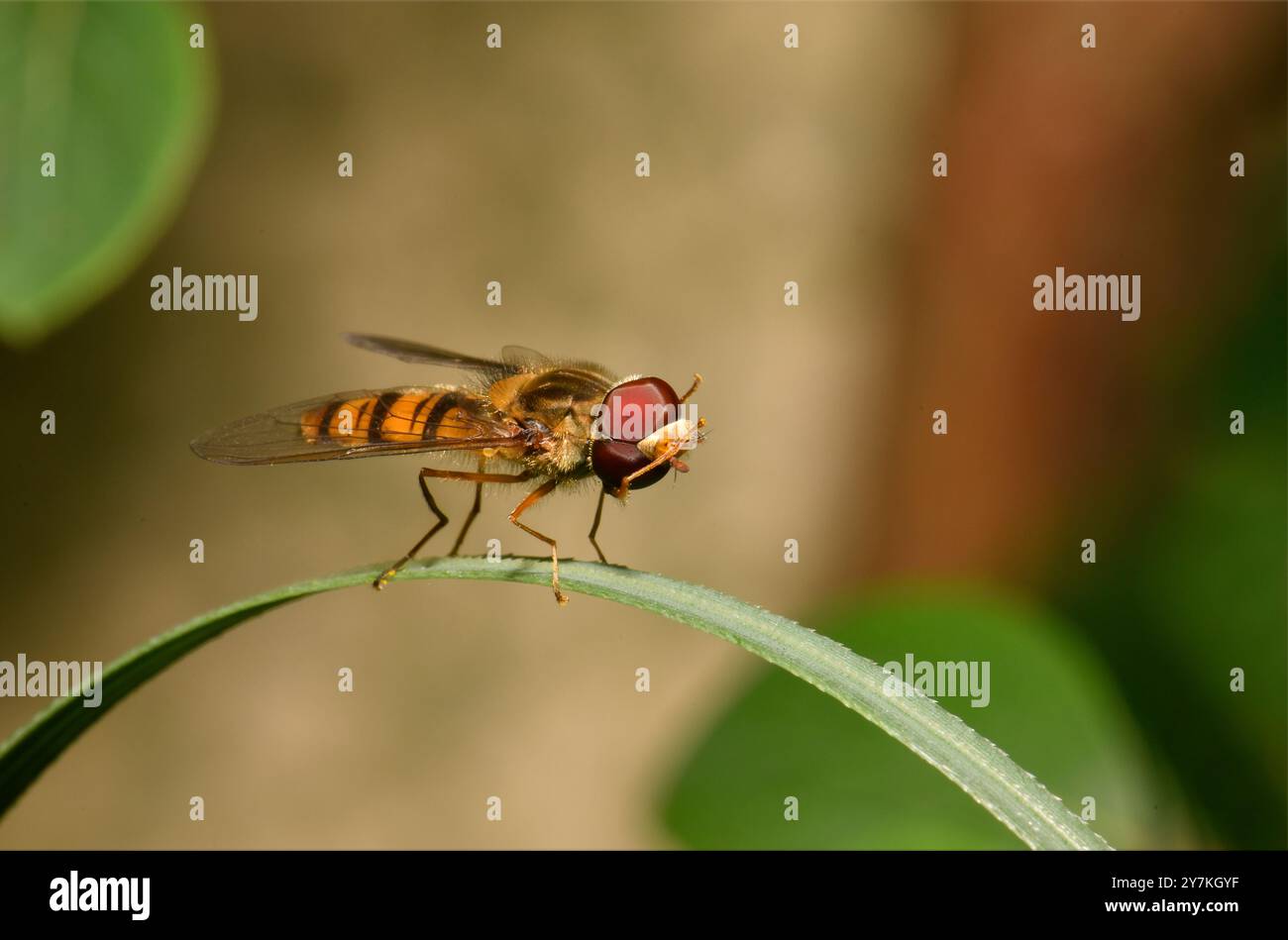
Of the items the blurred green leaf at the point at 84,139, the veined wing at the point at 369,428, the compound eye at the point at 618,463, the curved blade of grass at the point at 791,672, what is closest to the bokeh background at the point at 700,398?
the blurred green leaf at the point at 84,139

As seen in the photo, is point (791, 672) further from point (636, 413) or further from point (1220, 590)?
point (1220, 590)

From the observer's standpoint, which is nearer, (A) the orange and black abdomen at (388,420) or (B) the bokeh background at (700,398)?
(A) the orange and black abdomen at (388,420)

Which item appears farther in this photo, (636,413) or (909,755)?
(909,755)

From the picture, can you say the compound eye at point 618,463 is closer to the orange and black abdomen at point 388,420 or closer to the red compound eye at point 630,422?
the red compound eye at point 630,422

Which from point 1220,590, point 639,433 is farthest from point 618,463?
point 1220,590

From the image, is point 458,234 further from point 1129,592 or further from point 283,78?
point 1129,592
